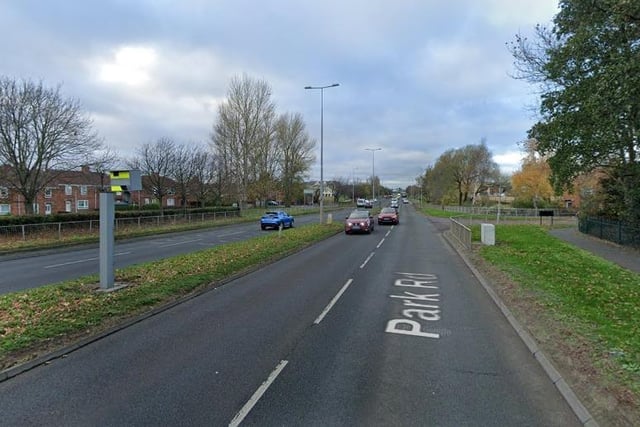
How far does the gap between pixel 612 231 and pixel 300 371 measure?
2248 cm

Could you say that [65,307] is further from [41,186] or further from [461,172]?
[461,172]

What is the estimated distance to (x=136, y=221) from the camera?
29.9 m

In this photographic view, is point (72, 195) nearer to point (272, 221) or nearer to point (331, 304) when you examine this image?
point (272, 221)

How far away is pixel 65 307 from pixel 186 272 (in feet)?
12.2

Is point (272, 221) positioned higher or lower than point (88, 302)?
higher

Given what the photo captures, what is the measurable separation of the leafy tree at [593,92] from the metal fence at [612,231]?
1.02 m

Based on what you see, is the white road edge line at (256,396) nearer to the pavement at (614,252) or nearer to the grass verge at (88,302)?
the grass verge at (88,302)

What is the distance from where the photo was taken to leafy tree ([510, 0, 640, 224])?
10789 mm

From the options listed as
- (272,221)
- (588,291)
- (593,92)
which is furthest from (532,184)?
(588,291)

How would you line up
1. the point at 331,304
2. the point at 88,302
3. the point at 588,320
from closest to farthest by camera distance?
1. the point at 588,320
2. the point at 88,302
3. the point at 331,304

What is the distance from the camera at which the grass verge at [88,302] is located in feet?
18.5

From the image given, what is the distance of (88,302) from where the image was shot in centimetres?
755

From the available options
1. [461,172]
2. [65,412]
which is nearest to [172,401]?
[65,412]

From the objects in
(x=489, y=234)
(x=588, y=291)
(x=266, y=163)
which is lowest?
(x=588, y=291)
